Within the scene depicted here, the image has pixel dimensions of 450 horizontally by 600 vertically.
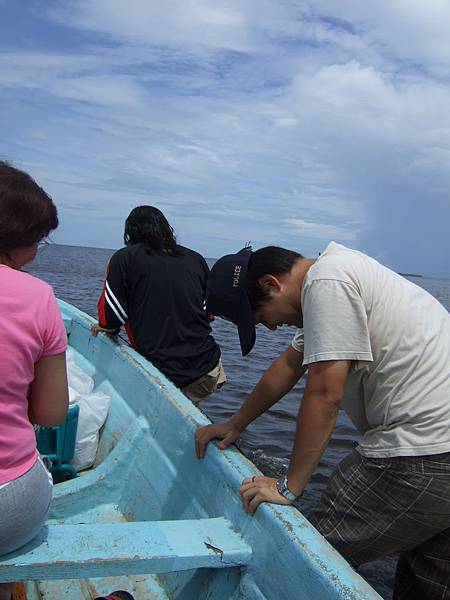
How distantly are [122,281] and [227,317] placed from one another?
5.68ft

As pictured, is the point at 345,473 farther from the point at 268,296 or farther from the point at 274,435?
the point at 274,435

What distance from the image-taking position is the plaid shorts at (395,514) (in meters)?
2.19

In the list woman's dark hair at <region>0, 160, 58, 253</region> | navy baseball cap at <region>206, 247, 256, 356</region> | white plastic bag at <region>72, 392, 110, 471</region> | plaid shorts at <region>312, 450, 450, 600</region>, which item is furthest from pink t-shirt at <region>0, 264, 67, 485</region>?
white plastic bag at <region>72, 392, 110, 471</region>

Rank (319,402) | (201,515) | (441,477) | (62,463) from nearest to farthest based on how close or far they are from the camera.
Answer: (319,402) < (441,477) < (201,515) < (62,463)

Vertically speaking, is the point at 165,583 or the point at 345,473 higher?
the point at 345,473

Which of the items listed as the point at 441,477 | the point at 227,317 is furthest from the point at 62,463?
the point at 441,477

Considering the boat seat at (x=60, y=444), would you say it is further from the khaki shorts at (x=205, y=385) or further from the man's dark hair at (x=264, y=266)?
the man's dark hair at (x=264, y=266)

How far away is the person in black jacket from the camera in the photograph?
4008 millimetres

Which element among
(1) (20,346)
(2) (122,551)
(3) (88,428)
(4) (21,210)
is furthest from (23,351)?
(3) (88,428)

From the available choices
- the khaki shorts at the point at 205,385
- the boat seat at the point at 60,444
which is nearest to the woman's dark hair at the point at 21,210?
the boat seat at the point at 60,444

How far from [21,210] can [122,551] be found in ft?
3.89

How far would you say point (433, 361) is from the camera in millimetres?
2195

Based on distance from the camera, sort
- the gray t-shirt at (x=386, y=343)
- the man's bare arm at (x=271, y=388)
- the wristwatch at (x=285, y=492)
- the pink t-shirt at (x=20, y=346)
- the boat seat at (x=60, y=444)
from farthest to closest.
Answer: the boat seat at (x=60, y=444), the man's bare arm at (x=271, y=388), the wristwatch at (x=285, y=492), the gray t-shirt at (x=386, y=343), the pink t-shirt at (x=20, y=346)

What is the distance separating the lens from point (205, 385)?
437 cm
